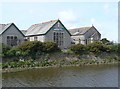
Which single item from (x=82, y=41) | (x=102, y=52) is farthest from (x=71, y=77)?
(x=82, y=41)

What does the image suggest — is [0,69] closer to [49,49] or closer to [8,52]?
[8,52]

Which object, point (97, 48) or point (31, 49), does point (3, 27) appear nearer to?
point (31, 49)

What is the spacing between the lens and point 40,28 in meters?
47.5

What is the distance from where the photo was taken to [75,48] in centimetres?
4109

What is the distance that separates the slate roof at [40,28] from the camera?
45156mm

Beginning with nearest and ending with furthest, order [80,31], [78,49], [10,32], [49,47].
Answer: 1. [49,47]
2. [78,49]
3. [10,32]
4. [80,31]

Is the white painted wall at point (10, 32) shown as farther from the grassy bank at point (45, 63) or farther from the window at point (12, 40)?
the grassy bank at point (45, 63)

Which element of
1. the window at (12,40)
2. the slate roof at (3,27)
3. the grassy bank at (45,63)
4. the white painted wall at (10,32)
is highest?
the slate roof at (3,27)

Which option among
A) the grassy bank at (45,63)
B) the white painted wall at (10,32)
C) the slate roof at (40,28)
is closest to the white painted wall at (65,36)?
the slate roof at (40,28)

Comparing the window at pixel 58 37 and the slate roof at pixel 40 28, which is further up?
the slate roof at pixel 40 28

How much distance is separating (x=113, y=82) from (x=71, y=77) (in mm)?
4835

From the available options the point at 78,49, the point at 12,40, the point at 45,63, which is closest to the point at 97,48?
the point at 78,49

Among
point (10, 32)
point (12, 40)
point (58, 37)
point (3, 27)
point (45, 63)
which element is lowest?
point (45, 63)

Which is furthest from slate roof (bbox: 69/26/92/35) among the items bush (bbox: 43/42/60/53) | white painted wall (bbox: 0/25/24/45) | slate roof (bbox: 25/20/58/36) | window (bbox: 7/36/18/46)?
white painted wall (bbox: 0/25/24/45)
